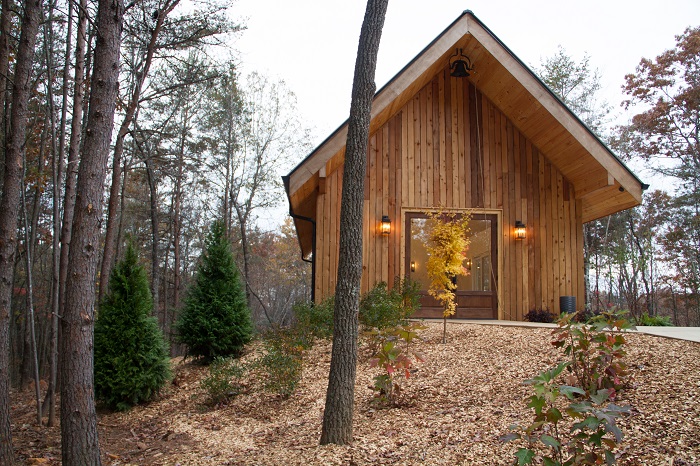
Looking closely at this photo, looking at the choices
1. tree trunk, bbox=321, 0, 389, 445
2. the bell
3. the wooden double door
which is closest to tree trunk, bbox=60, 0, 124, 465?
tree trunk, bbox=321, 0, 389, 445

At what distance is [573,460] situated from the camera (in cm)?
261

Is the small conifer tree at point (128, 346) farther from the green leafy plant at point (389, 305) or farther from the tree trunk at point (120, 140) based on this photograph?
the green leafy plant at point (389, 305)

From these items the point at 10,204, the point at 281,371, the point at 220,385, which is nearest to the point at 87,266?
the point at 10,204

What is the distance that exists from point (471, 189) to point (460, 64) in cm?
239

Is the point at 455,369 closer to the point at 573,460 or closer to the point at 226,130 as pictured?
the point at 573,460

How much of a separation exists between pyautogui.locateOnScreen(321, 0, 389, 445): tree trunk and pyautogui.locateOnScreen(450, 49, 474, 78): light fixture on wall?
589 cm

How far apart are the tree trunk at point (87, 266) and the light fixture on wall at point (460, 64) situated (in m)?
7.11

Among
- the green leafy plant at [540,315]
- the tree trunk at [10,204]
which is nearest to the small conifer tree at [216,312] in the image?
the tree trunk at [10,204]

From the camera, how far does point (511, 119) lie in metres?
9.81

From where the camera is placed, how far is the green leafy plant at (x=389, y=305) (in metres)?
7.14

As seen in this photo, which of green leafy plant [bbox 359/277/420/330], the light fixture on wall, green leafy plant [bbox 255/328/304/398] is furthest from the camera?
the light fixture on wall

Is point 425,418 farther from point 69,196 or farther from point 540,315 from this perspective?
point 540,315

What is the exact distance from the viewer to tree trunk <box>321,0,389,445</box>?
3.80 m

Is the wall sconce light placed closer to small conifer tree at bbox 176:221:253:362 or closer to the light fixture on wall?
small conifer tree at bbox 176:221:253:362
